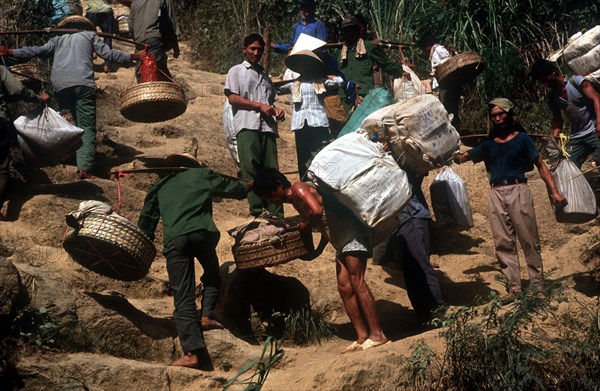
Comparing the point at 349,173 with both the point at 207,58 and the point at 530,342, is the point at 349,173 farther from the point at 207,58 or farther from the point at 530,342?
the point at 207,58

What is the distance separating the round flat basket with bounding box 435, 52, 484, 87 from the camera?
10766 mm

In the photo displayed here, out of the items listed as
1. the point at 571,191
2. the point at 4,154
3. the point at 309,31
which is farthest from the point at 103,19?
the point at 571,191

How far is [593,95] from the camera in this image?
349 inches

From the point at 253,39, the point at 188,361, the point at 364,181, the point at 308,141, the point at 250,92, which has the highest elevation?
the point at 253,39

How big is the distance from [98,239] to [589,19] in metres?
9.05

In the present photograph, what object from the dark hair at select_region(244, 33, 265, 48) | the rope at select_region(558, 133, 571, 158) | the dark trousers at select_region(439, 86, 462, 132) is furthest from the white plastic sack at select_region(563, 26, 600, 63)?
the dark hair at select_region(244, 33, 265, 48)

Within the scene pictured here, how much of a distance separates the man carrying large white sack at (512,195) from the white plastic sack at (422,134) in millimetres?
325

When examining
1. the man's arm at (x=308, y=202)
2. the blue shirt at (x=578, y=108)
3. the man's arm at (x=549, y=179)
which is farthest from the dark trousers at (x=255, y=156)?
the blue shirt at (x=578, y=108)

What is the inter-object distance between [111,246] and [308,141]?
113 inches

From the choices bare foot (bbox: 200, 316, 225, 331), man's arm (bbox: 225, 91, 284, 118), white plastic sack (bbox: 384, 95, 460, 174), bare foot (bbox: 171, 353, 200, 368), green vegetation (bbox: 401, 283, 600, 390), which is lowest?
green vegetation (bbox: 401, 283, 600, 390)

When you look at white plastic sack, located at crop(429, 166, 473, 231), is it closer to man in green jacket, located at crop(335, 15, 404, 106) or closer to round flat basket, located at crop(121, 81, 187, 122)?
man in green jacket, located at crop(335, 15, 404, 106)

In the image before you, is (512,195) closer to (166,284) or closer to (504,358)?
(504,358)

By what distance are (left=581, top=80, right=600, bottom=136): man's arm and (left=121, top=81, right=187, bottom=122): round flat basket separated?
3.51 m

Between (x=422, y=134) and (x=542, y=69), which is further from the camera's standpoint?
(x=542, y=69)
